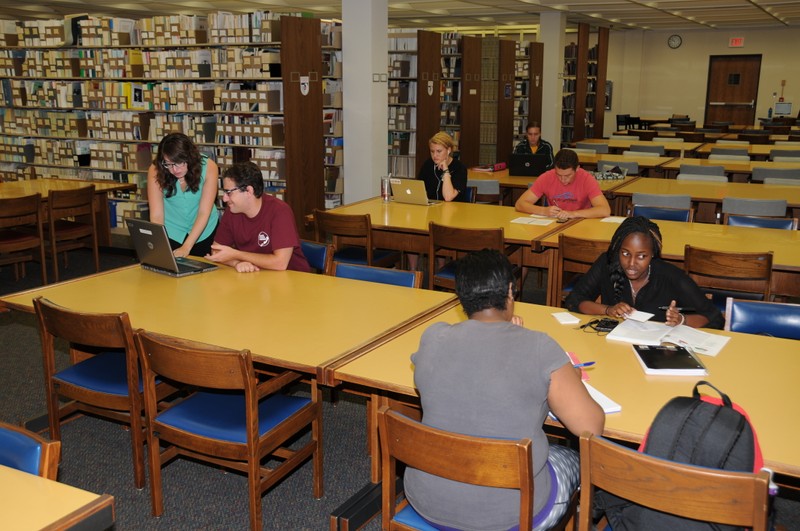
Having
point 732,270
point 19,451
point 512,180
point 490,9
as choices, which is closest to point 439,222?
point 732,270

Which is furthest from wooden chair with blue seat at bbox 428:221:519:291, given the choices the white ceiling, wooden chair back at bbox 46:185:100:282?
the white ceiling

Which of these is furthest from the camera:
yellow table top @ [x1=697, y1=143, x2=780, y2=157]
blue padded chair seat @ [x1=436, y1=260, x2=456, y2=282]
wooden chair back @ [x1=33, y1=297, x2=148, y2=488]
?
yellow table top @ [x1=697, y1=143, x2=780, y2=157]

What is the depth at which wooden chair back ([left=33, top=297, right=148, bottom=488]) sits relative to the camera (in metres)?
2.87

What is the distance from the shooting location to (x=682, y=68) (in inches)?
722

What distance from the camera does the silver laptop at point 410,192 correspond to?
5684mm

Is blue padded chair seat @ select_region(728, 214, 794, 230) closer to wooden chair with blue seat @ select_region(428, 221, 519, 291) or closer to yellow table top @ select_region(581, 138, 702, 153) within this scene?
wooden chair with blue seat @ select_region(428, 221, 519, 291)

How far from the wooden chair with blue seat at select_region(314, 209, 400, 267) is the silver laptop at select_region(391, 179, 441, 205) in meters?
0.52

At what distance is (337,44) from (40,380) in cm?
517

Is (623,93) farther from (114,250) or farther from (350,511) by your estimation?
(350,511)

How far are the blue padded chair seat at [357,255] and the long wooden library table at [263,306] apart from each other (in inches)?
55.6

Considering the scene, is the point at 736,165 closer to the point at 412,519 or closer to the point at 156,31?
the point at 156,31

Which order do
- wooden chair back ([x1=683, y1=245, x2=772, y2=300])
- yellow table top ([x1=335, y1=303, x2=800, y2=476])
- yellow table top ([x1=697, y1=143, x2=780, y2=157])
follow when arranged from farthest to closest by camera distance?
yellow table top ([x1=697, y1=143, x2=780, y2=157]) → wooden chair back ([x1=683, y1=245, x2=772, y2=300]) → yellow table top ([x1=335, y1=303, x2=800, y2=476])

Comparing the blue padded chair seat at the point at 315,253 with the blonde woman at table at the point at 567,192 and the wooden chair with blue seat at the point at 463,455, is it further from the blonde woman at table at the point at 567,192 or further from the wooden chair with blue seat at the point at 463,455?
the wooden chair with blue seat at the point at 463,455

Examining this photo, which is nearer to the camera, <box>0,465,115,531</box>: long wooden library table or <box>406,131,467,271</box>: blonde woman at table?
<box>0,465,115,531</box>: long wooden library table
